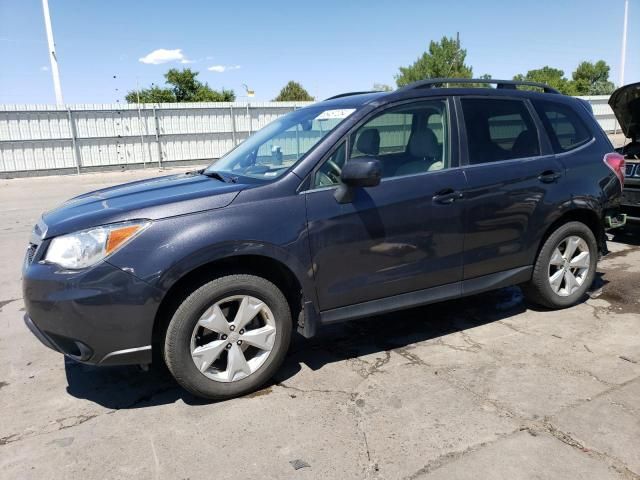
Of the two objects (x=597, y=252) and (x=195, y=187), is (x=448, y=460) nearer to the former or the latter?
(x=195, y=187)

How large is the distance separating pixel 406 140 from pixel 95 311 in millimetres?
2462

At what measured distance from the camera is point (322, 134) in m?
3.60

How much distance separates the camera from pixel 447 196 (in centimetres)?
375

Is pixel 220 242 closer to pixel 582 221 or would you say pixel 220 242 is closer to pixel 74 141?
pixel 582 221

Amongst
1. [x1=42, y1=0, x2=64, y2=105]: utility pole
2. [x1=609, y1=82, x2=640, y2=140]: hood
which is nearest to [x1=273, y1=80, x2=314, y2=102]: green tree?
[x1=42, y1=0, x2=64, y2=105]: utility pole

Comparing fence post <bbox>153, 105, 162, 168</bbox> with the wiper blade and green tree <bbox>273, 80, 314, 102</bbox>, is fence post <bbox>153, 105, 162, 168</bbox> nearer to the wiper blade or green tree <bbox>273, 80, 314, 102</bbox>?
the wiper blade

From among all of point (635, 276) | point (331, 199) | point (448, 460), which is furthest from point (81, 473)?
point (635, 276)

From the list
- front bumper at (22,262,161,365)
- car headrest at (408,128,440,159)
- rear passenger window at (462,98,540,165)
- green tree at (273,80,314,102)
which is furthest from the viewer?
green tree at (273,80,314,102)

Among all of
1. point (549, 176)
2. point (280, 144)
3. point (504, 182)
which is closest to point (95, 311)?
point (280, 144)

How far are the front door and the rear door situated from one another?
6.2 inches

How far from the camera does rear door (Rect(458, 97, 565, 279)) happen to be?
3.93 m

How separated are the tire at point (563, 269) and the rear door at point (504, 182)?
168mm

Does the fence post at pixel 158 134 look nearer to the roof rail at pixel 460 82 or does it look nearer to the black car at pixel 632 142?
the black car at pixel 632 142

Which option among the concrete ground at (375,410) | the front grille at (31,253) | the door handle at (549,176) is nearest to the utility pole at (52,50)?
the concrete ground at (375,410)
